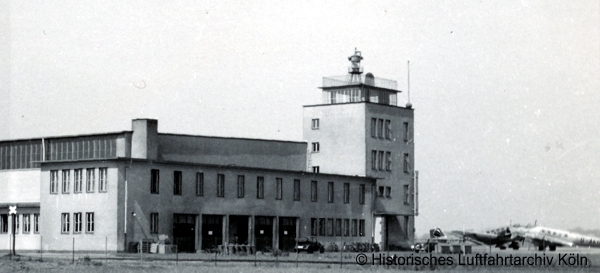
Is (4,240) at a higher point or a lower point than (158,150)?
lower

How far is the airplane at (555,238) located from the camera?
3697cm

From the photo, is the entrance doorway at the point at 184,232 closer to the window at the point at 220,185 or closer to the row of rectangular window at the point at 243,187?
the row of rectangular window at the point at 243,187

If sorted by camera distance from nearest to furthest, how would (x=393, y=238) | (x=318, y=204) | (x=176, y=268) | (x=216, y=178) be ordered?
(x=176, y=268) < (x=216, y=178) < (x=318, y=204) < (x=393, y=238)

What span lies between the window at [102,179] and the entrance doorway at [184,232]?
5703 mm

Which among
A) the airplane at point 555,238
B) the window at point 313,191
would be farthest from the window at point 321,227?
the airplane at point 555,238

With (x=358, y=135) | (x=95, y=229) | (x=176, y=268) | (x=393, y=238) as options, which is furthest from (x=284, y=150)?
(x=176, y=268)

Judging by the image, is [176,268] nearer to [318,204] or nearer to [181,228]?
[181,228]

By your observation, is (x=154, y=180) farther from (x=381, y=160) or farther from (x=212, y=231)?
(x=381, y=160)

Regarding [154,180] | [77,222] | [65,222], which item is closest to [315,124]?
[154,180]

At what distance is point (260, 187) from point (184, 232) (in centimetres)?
877

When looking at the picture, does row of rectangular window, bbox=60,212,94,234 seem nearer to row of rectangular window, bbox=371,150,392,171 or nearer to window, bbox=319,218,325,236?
window, bbox=319,218,325,236

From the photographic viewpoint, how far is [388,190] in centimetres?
9688

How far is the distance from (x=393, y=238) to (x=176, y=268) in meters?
49.6

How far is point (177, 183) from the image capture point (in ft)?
258
